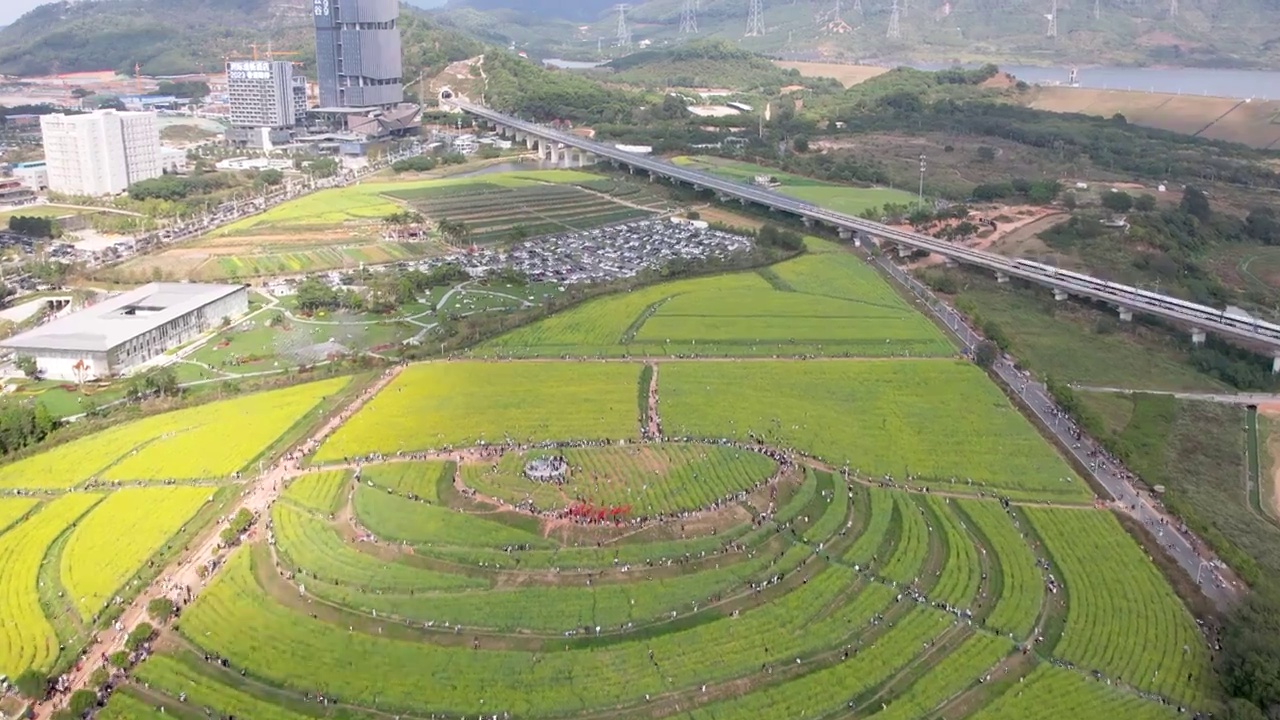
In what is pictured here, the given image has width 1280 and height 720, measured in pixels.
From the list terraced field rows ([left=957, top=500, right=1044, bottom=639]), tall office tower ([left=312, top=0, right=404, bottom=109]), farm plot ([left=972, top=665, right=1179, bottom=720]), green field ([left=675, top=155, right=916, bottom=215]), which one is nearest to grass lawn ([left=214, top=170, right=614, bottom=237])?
green field ([left=675, top=155, right=916, bottom=215])

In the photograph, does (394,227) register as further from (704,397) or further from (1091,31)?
(1091,31)

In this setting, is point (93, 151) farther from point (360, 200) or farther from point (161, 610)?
point (161, 610)

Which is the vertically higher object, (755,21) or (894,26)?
(755,21)

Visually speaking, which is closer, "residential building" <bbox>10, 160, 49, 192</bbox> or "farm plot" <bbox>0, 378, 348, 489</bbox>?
"farm plot" <bbox>0, 378, 348, 489</bbox>

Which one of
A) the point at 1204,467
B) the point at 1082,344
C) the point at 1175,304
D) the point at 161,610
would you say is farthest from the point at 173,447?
the point at 1175,304

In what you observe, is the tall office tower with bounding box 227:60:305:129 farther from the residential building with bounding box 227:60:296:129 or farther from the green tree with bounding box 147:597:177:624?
the green tree with bounding box 147:597:177:624
